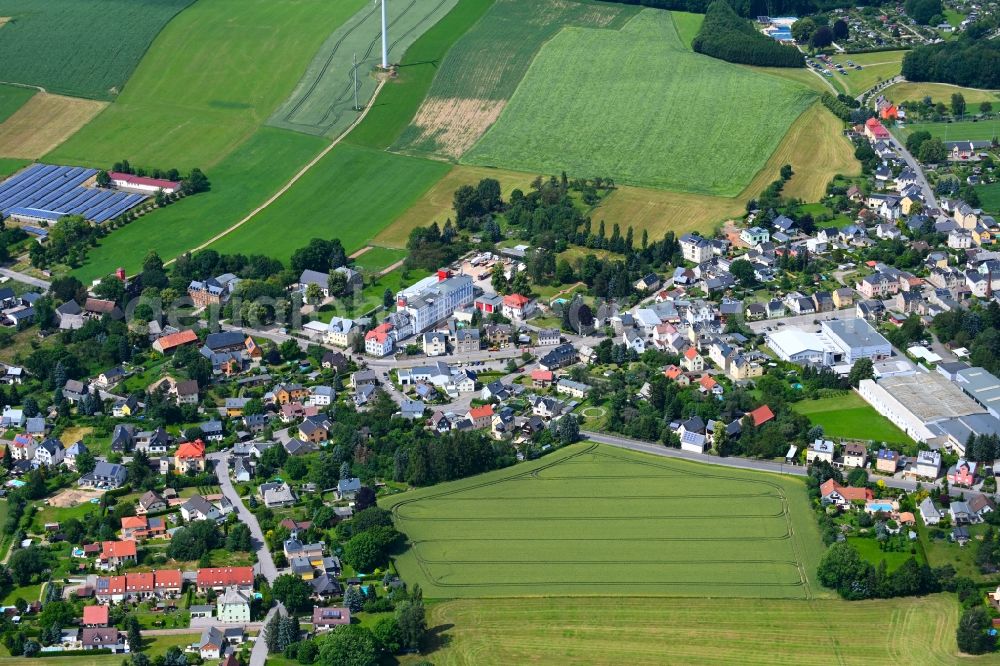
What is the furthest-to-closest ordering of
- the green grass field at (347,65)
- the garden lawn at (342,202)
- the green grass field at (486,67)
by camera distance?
the green grass field at (347,65), the green grass field at (486,67), the garden lawn at (342,202)

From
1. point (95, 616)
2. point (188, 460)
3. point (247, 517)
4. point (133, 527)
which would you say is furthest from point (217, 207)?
point (95, 616)

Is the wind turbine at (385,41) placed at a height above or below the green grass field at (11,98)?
above

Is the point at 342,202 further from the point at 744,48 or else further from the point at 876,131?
the point at 744,48

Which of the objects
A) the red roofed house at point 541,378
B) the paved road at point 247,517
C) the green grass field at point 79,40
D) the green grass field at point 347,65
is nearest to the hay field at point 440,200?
the green grass field at point 347,65

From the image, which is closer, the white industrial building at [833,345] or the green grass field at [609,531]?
the green grass field at [609,531]

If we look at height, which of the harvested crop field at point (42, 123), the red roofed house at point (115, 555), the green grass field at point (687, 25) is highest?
the green grass field at point (687, 25)

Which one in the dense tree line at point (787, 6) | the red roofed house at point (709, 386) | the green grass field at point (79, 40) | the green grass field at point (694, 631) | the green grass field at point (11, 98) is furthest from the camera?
the dense tree line at point (787, 6)

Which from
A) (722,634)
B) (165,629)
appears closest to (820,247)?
(722,634)

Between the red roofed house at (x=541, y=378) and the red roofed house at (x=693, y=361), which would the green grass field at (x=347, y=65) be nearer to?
the red roofed house at (x=541, y=378)
